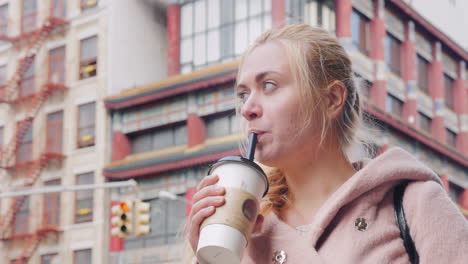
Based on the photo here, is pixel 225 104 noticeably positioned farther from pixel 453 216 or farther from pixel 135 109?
pixel 453 216

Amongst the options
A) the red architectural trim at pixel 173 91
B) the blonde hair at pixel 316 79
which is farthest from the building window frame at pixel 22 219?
the blonde hair at pixel 316 79

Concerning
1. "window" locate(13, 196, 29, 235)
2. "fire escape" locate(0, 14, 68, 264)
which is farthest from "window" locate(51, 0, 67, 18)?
"window" locate(13, 196, 29, 235)

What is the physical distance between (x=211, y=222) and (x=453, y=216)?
2.78 ft

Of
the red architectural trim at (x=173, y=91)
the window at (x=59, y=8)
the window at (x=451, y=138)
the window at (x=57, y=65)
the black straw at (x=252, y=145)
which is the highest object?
the window at (x=59, y=8)

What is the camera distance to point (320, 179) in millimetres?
3465

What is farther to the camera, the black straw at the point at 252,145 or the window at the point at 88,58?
Result: the window at the point at 88,58

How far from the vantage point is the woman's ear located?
3.51m

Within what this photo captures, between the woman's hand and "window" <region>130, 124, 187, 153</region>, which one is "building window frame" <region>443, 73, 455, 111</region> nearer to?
"window" <region>130, 124, 187, 153</region>

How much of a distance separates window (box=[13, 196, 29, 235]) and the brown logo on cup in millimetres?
41473

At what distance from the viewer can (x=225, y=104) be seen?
3800 centimetres

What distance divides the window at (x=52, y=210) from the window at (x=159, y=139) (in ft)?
14.9

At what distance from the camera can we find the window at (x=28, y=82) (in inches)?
1807

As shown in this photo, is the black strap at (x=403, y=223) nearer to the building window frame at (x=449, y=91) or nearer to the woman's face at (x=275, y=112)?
the woman's face at (x=275, y=112)

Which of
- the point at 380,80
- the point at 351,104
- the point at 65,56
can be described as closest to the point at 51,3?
the point at 65,56
